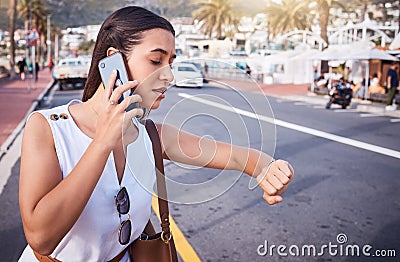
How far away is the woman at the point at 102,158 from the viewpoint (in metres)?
1.36

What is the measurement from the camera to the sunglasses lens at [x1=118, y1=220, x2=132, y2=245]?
167 cm

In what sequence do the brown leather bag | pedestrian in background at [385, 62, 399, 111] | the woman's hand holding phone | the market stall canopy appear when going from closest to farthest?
1. the woman's hand holding phone
2. the brown leather bag
3. pedestrian in background at [385, 62, 399, 111]
4. the market stall canopy

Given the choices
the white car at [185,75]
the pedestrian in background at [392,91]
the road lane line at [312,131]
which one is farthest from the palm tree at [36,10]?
the white car at [185,75]

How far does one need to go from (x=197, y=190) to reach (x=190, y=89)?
1.07 ft

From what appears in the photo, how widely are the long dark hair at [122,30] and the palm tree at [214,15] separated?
58087 mm

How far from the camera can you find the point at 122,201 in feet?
5.37

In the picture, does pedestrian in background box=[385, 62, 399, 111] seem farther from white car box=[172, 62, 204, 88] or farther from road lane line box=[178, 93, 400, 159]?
white car box=[172, 62, 204, 88]

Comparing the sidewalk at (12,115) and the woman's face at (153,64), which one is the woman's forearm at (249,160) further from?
the sidewalk at (12,115)

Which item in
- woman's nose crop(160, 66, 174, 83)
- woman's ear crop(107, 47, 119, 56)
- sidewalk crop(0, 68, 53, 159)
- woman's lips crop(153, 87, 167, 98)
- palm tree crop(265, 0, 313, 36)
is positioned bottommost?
sidewalk crop(0, 68, 53, 159)

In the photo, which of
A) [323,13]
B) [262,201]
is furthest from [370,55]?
[262,201]

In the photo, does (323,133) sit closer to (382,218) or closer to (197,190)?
(382,218)

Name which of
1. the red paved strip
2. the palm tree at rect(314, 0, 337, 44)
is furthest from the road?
the palm tree at rect(314, 0, 337, 44)

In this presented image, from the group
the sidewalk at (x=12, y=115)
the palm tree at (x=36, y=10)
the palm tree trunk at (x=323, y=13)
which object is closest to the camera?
the sidewalk at (x=12, y=115)

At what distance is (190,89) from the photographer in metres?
1.63
